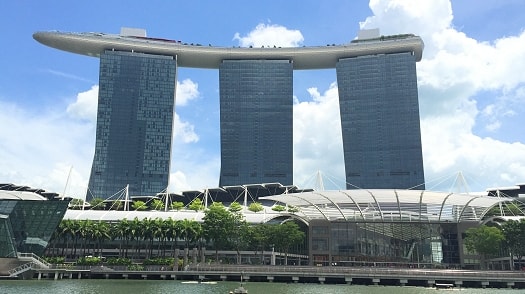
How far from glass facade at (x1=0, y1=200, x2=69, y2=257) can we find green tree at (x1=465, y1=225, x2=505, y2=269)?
88.4 m

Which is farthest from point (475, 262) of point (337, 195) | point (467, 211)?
point (337, 195)

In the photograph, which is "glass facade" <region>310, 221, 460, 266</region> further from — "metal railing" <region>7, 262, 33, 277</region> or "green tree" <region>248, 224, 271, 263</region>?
"metal railing" <region>7, 262, 33, 277</region>

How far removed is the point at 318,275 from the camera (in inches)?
3570

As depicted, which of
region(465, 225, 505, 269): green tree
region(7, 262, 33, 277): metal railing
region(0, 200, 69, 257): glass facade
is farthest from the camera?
region(465, 225, 505, 269): green tree

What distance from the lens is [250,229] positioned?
122 metres

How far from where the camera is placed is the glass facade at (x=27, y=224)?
96.1 metres

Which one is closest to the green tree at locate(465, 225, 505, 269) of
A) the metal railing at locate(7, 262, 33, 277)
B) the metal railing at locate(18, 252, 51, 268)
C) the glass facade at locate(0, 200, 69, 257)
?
the glass facade at locate(0, 200, 69, 257)

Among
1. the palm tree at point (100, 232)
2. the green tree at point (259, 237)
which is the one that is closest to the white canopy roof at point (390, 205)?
the green tree at point (259, 237)

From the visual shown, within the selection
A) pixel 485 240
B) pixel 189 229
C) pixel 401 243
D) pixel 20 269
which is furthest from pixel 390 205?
pixel 20 269

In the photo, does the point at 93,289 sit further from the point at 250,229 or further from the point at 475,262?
the point at 475,262

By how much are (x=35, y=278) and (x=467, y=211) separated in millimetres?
98231

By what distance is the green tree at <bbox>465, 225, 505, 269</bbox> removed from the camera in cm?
10844

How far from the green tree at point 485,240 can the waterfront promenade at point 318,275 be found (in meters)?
24.2

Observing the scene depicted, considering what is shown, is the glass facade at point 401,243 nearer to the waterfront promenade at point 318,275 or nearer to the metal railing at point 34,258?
the waterfront promenade at point 318,275
